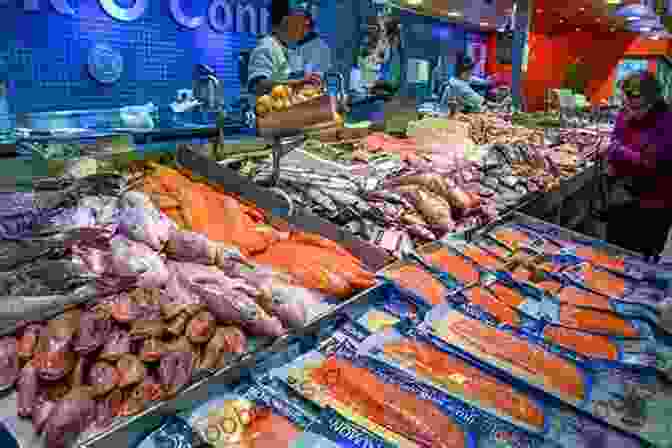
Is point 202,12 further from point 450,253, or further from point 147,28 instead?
point 450,253

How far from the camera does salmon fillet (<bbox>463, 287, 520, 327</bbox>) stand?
1639 mm

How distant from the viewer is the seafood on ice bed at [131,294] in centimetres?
108

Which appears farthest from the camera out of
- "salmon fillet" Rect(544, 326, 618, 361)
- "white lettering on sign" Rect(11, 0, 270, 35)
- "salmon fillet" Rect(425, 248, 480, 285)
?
"white lettering on sign" Rect(11, 0, 270, 35)

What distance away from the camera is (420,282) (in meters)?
1.75

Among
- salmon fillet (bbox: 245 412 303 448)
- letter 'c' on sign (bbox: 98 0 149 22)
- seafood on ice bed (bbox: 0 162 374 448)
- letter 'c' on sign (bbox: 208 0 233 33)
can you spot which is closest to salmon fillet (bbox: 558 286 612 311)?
seafood on ice bed (bbox: 0 162 374 448)

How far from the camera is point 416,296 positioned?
66.3 inches

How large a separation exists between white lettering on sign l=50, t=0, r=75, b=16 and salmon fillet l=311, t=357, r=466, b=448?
6.27 m

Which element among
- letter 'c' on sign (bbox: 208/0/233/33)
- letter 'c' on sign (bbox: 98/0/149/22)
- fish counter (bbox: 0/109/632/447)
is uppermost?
letter 'c' on sign (bbox: 208/0/233/33)

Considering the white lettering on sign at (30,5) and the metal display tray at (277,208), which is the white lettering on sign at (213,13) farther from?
the metal display tray at (277,208)

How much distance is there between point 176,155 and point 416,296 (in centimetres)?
150

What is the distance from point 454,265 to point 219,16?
23.4 feet

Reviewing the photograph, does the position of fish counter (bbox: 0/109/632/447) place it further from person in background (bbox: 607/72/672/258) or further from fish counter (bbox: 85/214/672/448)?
person in background (bbox: 607/72/672/258)

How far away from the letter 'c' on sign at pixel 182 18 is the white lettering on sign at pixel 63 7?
1491 mm

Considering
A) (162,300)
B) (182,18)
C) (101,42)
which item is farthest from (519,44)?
(162,300)
